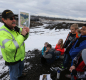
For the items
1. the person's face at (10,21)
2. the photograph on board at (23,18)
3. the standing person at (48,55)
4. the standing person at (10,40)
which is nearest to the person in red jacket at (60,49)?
the standing person at (48,55)

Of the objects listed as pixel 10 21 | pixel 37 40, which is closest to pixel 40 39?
pixel 37 40

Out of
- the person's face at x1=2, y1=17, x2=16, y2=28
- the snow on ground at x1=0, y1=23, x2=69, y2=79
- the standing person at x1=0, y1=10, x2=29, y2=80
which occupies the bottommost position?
the snow on ground at x1=0, y1=23, x2=69, y2=79

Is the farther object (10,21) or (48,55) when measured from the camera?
(48,55)

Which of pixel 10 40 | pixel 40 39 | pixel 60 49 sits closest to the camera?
pixel 10 40

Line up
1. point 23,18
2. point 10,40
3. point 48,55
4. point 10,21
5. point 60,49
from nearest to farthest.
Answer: point 10,40 < point 10,21 < point 23,18 < point 48,55 < point 60,49

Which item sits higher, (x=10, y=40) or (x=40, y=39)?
(x=10, y=40)

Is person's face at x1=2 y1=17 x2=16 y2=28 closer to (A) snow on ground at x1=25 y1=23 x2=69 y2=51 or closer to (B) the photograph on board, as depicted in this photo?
(B) the photograph on board

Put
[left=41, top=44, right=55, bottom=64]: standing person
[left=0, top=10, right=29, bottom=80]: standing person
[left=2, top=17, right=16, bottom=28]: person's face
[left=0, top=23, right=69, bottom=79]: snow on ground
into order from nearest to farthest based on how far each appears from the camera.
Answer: [left=0, top=10, right=29, bottom=80]: standing person, [left=2, top=17, right=16, bottom=28]: person's face, [left=41, top=44, right=55, bottom=64]: standing person, [left=0, top=23, right=69, bottom=79]: snow on ground

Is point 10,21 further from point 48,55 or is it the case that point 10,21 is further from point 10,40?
point 48,55

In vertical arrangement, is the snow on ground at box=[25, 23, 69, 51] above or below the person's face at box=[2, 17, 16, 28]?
below

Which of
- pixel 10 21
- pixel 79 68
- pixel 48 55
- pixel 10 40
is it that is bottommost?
pixel 48 55

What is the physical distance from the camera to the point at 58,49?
11.0ft

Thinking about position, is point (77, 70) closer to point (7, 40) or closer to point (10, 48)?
point (10, 48)

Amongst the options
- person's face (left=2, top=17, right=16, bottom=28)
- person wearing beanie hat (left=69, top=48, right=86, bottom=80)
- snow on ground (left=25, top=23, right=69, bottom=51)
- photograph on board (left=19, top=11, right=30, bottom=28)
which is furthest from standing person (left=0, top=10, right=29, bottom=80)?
snow on ground (left=25, top=23, right=69, bottom=51)
